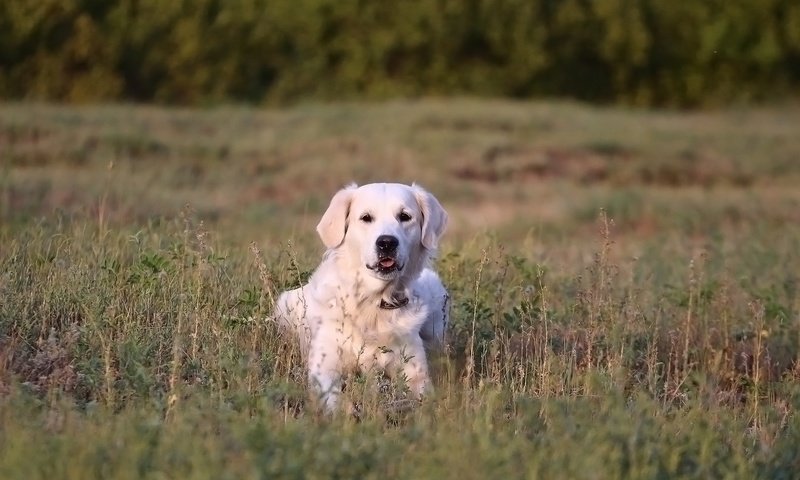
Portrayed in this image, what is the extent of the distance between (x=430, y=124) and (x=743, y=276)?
11005mm

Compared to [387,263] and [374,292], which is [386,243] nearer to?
[387,263]

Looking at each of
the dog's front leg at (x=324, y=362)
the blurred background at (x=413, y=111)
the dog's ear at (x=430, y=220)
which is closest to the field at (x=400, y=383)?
the dog's front leg at (x=324, y=362)

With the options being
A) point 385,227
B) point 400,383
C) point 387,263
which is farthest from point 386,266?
point 400,383

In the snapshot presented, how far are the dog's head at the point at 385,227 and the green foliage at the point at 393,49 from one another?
1912cm

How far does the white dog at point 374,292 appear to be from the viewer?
5.64 meters

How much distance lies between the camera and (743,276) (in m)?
8.38

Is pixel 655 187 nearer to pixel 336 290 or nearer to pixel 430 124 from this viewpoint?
pixel 430 124

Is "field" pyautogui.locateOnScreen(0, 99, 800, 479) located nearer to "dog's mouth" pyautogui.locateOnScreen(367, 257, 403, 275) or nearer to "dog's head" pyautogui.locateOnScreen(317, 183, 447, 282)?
"dog's head" pyautogui.locateOnScreen(317, 183, 447, 282)

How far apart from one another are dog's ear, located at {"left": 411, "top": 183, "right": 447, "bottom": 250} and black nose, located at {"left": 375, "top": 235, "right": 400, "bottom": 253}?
30 cm

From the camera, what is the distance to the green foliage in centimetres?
2450

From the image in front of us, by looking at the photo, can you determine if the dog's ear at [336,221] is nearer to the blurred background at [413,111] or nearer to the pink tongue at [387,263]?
the pink tongue at [387,263]

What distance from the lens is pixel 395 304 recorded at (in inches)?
230

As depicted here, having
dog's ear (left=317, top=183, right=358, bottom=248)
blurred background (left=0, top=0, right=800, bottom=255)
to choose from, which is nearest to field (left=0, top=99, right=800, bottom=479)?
dog's ear (left=317, top=183, right=358, bottom=248)

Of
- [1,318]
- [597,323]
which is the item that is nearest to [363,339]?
[597,323]
